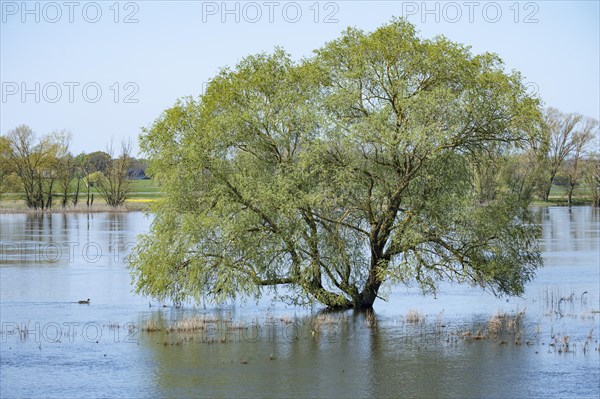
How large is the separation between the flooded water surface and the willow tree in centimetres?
151

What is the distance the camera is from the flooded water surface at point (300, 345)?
A: 20.3 m

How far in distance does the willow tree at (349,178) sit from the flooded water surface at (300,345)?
151cm

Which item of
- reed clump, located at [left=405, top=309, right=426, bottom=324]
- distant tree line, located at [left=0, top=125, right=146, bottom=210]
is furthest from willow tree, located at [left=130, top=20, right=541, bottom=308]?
distant tree line, located at [left=0, top=125, right=146, bottom=210]

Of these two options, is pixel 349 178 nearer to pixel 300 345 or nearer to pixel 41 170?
pixel 300 345

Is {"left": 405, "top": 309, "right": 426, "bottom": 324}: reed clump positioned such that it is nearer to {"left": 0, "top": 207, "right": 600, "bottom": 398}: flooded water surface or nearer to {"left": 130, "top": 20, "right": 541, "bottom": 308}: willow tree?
{"left": 0, "top": 207, "right": 600, "bottom": 398}: flooded water surface

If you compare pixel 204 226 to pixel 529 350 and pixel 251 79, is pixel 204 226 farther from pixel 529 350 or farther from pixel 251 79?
pixel 529 350

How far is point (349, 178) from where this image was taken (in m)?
27.2

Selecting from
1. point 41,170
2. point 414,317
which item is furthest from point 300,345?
point 41,170

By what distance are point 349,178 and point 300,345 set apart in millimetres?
5465

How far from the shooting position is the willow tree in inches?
1078

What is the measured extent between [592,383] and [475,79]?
35.7 feet

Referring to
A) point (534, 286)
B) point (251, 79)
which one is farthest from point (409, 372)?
point (534, 286)

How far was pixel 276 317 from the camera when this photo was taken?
28.8 m

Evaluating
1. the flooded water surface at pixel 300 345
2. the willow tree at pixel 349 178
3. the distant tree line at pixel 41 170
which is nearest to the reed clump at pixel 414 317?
the flooded water surface at pixel 300 345
